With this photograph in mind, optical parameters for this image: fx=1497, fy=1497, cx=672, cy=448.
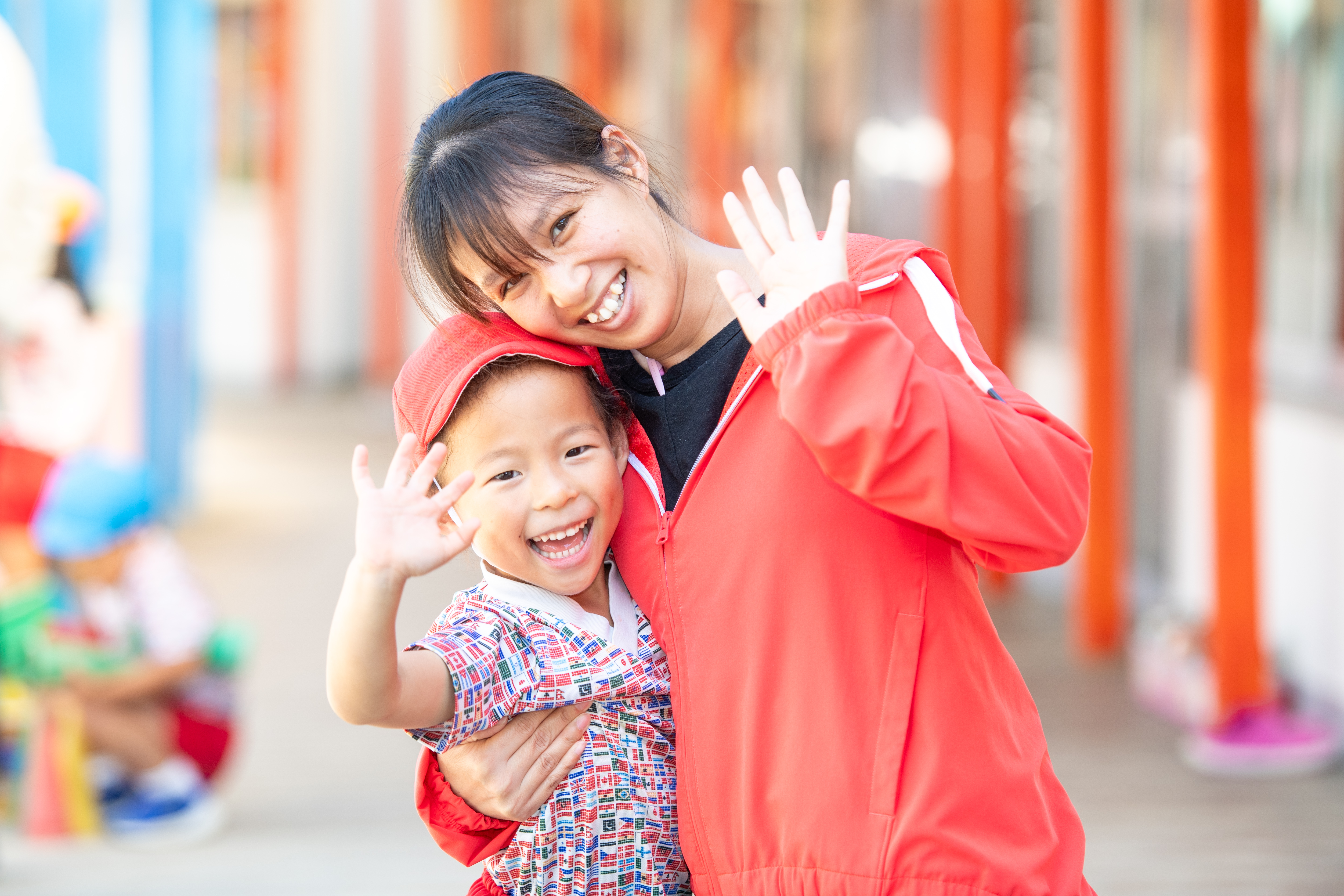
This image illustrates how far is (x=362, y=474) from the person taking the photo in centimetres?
117

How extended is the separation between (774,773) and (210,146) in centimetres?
1208

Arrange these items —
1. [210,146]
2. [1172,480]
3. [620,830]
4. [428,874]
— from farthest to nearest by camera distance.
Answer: [210,146], [1172,480], [428,874], [620,830]

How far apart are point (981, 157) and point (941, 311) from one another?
187 inches

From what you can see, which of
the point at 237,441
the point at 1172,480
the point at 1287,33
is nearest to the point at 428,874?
the point at 1172,480

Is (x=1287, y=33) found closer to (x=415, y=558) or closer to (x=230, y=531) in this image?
(x=415, y=558)

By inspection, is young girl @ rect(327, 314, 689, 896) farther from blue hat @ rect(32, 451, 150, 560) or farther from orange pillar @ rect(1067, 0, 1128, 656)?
orange pillar @ rect(1067, 0, 1128, 656)

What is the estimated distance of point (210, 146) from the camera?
1224 cm

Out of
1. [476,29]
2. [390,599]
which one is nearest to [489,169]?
[390,599]

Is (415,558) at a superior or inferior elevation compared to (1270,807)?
superior

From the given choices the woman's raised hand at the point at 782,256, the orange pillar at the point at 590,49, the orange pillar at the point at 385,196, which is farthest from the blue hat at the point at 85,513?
the orange pillar at the point at 385,196

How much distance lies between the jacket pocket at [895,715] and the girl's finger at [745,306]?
0.24 metres

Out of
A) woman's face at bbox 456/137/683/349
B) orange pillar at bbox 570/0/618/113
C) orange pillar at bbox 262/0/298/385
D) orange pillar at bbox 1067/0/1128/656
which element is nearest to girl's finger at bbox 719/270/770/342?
woman's face at bbox 456/137/683/349

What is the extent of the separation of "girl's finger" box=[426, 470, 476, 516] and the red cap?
7cm

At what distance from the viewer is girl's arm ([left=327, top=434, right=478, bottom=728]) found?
107 cm
